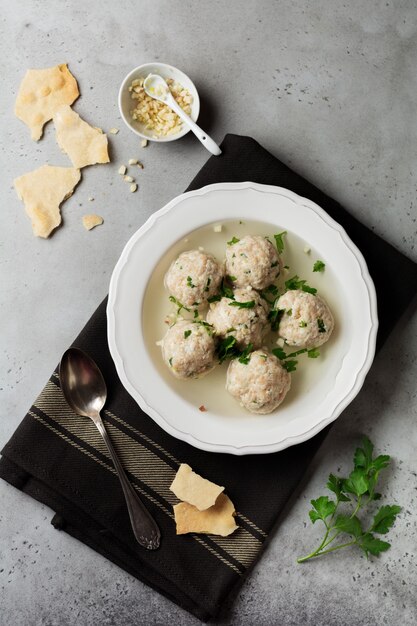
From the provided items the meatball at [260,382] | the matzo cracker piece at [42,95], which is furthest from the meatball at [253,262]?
the matzo cracker piece at [42,95]

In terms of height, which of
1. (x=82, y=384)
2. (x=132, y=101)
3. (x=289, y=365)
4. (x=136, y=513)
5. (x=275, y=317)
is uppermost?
(x=132, y=101)

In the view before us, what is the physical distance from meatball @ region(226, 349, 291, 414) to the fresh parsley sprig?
1.48ft

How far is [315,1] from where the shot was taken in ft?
8.25

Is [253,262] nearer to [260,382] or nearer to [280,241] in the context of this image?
[280,241]

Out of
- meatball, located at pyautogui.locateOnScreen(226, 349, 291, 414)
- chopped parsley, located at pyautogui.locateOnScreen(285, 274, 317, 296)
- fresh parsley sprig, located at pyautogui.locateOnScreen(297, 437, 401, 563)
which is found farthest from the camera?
fresh parsley sprig, located at pyautogui.locateOnScreen(297, 437, 401, 563)

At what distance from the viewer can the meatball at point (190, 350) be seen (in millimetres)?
2059

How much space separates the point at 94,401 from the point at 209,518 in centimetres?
60

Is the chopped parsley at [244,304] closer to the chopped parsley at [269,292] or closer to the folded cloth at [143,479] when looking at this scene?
the chopped parsley at [269,292]

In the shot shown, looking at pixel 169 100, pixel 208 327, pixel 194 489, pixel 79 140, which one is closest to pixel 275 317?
pixel 208 327

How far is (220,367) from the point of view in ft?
7.30

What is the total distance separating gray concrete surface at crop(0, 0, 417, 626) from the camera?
2365mm

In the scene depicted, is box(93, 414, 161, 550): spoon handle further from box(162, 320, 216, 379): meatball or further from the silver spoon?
box(162, 320, 216, 379): meatball

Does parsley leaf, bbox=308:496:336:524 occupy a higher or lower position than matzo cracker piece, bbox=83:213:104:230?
lower

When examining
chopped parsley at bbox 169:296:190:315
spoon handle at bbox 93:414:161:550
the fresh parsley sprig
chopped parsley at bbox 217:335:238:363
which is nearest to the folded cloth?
spoon handle at bbox 93:414:161:550
